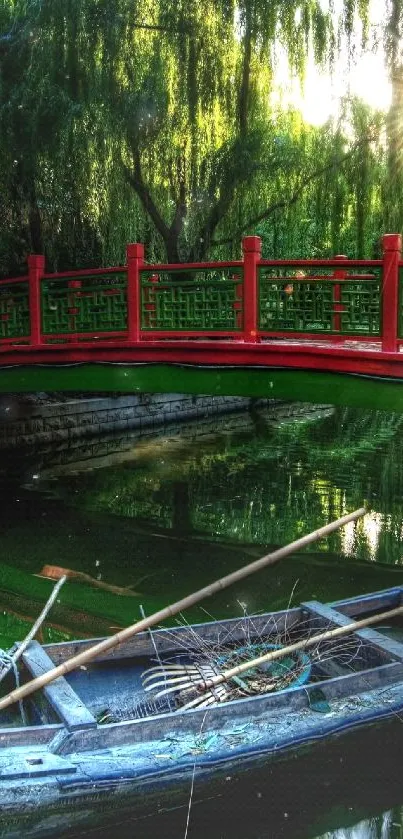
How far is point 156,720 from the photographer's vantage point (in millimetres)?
4051

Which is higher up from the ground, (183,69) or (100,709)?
(183,69)

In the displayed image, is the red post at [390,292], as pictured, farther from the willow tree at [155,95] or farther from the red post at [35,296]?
the red post at [35,296]

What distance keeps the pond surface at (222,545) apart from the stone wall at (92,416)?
31cm

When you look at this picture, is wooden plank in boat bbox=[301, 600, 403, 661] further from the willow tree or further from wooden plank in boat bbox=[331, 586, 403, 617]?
the willow tree

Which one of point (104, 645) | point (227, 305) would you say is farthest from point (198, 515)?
point (104, 645)

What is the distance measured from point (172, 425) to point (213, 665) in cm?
1099

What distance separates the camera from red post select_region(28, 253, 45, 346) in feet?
27.8

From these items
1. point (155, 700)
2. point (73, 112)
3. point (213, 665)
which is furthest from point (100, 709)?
point (73, 112)

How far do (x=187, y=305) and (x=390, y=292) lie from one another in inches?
77.1

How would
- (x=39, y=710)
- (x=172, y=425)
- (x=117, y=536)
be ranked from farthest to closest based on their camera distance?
(x=172, y=425) < (x=117, y=536) < (x=39, y=710)

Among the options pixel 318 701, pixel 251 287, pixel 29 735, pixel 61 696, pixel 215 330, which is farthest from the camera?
pixel 215 330

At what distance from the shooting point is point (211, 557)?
789cm

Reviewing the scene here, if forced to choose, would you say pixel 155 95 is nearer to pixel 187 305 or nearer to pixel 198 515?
pixel 187 305

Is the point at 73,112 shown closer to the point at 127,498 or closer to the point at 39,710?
the point at 127,498
